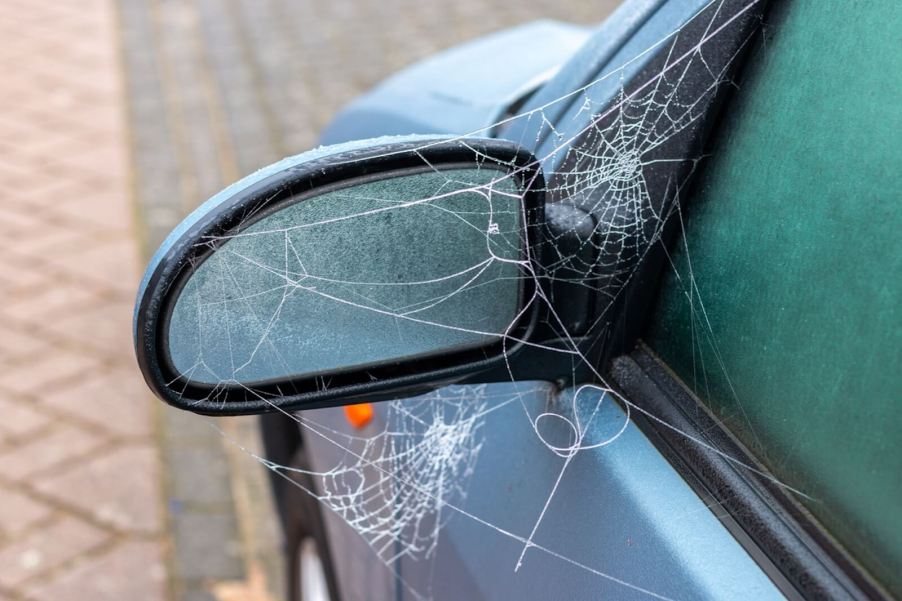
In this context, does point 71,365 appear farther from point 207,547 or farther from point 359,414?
point 359,414

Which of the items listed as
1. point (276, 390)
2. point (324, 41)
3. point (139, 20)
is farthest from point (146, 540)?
point (139, 20)

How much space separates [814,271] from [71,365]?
3.62 metres

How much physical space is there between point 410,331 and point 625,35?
1.95 ft

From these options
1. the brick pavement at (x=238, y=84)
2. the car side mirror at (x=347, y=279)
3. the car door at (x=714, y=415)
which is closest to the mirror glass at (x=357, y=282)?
the car side mirror at (x=347, y=279)

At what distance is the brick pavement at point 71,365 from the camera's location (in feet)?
10.7

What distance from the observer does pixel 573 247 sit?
1345mm

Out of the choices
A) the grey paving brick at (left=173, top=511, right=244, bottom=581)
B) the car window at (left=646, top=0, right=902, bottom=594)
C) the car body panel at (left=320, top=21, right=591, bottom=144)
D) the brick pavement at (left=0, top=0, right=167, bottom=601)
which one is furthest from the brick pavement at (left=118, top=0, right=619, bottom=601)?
the car window at (left=646, top=0, right=902, bottom=594)

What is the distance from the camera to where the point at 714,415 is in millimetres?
1297

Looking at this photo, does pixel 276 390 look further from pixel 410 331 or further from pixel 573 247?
pixel 573 247

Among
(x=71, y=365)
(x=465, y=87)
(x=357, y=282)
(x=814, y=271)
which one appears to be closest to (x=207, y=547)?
(x=71, y=365)

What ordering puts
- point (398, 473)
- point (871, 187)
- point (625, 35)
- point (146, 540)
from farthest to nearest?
1. point (146, 540)
2. point (398, 473)
3. point (625, 35)
4. point (871, 187)

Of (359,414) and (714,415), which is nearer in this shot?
(714,415)

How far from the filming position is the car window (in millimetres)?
1055

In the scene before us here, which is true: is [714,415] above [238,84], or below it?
below
